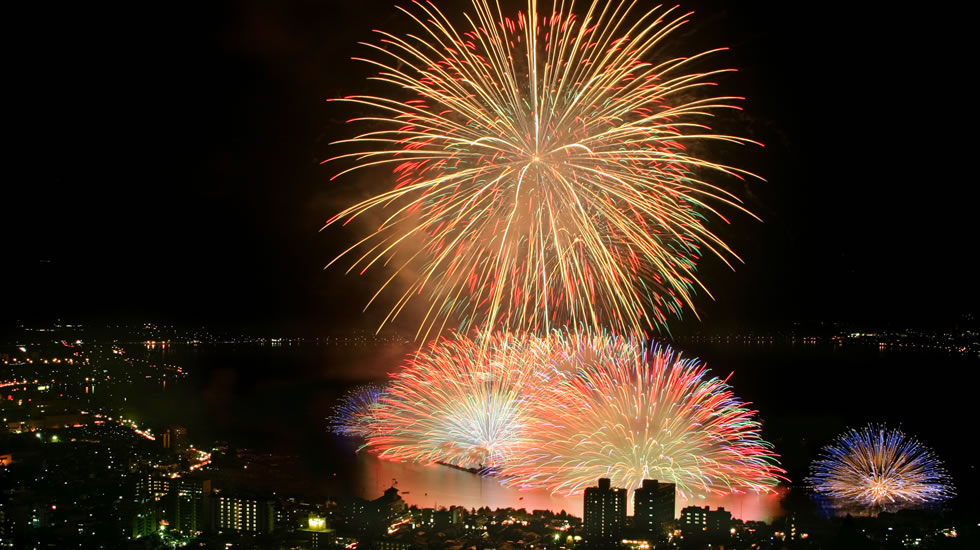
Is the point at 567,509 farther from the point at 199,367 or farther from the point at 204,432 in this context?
the point at 199,367

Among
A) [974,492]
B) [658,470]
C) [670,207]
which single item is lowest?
[974,492]

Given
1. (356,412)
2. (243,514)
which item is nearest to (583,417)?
(243,514)

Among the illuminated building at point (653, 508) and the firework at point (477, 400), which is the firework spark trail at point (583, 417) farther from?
the illuminated building at point (653, 508)

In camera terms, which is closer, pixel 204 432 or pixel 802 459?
pixel 802 459

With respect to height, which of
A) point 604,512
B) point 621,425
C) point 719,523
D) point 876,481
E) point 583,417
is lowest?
point 876,481

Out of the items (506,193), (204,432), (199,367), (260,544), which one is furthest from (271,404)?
(506,193)

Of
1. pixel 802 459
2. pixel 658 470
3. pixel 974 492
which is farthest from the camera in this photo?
pixel 802 459

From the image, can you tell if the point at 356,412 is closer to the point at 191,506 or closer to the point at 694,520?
the point at 191,506
